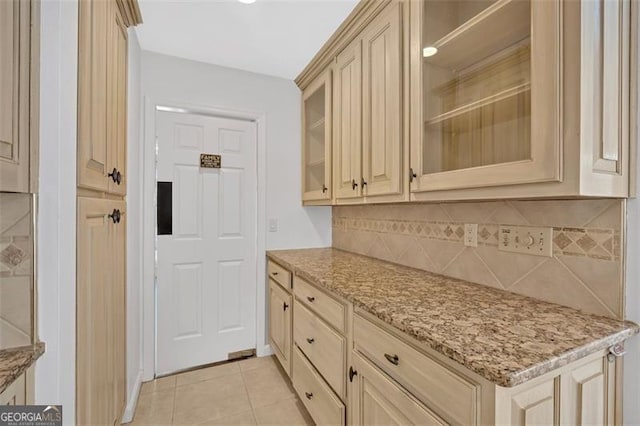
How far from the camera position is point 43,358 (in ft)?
2.84

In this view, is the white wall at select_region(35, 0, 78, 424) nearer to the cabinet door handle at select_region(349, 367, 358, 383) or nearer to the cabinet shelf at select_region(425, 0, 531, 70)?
the cabinet door handle at select_region(349, 367, 358, 383)

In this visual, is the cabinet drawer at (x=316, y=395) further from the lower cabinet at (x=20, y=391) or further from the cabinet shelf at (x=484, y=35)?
the cabinet shelf at (x=484, y=35)

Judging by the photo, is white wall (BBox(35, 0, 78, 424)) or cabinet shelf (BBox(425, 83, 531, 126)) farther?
cabinet shelf (BBox(425, 83, 531, 126))

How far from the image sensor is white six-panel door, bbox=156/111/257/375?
88.7 inches

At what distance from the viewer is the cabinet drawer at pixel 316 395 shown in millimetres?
1353

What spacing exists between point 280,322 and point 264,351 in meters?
0.56

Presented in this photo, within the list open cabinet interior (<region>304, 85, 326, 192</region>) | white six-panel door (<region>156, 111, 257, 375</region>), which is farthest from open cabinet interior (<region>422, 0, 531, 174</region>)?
white six-panel door (<region>156, 111, 257, 375</region>)

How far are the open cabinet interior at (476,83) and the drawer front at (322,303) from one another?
73cm

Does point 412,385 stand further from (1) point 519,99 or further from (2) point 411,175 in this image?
(1) point 519,99

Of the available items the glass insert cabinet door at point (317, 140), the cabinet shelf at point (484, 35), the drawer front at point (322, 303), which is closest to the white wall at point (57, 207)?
the drawer front at point (322, 303)

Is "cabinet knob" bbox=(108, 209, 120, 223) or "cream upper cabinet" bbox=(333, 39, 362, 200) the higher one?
"cream upper cabinet" bbox=(333, 39, 362, 200)

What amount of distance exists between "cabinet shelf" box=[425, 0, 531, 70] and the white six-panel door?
1.69 meters

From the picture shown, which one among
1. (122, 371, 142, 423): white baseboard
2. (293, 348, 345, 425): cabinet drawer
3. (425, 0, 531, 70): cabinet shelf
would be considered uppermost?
(425, 0, 531, 70): cabinet shelf

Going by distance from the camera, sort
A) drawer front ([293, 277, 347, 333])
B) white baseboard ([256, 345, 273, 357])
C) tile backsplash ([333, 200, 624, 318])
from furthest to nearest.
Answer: white baseboard ([256, 345, 273, 357]), drawer front ([293, 277, 347, 333]), tile backsplash ([333, 200, 624, 318])
